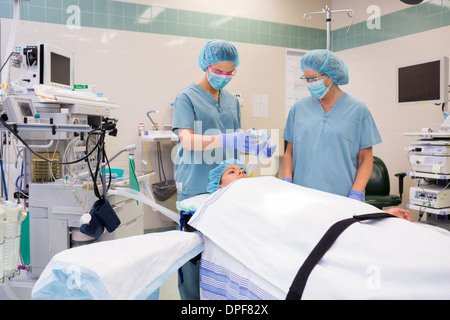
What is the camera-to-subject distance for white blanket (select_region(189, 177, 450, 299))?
0.81m

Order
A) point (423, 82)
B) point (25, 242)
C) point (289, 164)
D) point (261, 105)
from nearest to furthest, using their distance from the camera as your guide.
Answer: point (289, 164), point (25, 242), point (423, 82), point (261, 105)

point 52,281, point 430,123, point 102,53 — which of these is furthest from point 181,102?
point 430,123

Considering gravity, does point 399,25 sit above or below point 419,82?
above

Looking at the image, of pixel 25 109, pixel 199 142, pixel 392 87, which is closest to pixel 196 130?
pixel 199 142

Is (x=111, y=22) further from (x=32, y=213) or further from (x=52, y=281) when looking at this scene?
(x=52, y=281)

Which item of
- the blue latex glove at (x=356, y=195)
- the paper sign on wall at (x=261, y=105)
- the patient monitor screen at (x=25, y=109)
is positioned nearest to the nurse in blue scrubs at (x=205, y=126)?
the blue latex glove at (x=356, y=195)

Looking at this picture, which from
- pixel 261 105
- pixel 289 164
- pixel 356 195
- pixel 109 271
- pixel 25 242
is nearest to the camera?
pixel 109 271

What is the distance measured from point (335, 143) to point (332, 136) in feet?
0.12

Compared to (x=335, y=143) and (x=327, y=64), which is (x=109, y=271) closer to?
(x=335, y=143)

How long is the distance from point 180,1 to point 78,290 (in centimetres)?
349

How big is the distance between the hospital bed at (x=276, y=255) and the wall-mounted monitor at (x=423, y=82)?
8.01 feet

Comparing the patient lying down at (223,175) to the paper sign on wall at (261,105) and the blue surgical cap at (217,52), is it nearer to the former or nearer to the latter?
the blue surgical cap at (217,52)

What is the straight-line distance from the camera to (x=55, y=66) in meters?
2.33

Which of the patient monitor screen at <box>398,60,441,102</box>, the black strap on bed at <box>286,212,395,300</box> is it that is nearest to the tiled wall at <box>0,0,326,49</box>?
the patient monitor screen at <box>398,60,441,102</box>
